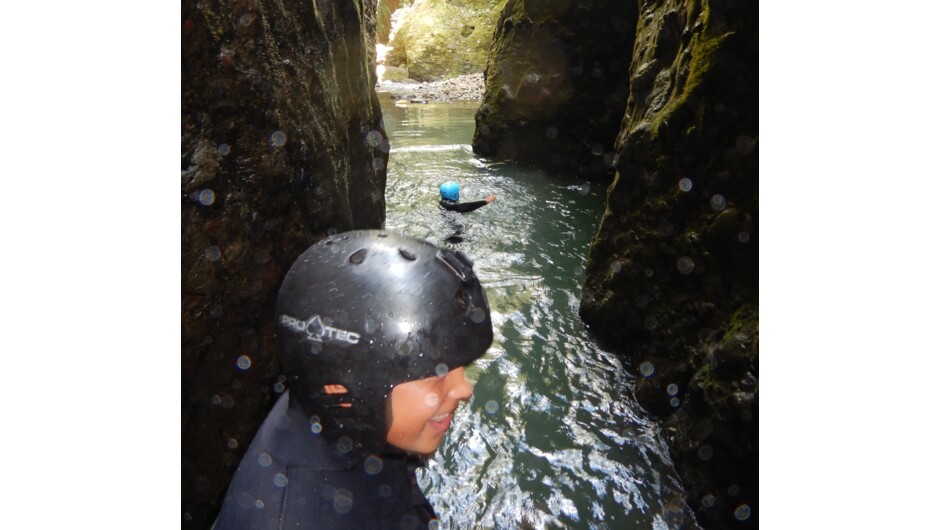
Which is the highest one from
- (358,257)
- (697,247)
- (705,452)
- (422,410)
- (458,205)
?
(358,257)

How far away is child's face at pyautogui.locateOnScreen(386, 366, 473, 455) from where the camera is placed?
63.8 inches

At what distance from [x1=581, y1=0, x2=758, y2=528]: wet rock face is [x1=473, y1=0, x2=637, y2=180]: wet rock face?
6750 mm

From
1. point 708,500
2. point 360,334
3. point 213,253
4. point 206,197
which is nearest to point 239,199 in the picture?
point 206,197

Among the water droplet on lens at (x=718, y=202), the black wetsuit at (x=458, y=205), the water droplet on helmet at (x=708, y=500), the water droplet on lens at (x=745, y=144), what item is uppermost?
the water droplet on lens at (x=745, y=144)

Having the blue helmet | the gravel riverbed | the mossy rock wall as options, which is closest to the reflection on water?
the blue helmet

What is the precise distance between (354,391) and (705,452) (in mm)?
2724

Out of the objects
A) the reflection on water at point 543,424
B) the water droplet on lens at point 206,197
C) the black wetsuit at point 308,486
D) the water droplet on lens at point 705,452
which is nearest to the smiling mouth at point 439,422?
the black wetsuit at point 308,486

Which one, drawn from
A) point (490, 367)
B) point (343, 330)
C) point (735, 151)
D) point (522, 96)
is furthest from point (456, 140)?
point (343, 330)

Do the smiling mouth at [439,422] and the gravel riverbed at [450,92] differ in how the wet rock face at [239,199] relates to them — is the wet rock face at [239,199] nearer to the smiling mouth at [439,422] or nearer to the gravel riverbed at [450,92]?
the smiling mouth at [439,422]

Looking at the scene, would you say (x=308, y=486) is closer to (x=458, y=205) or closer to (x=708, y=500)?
(x=708, y=500)

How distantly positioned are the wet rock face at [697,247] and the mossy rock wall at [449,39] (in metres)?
40.0

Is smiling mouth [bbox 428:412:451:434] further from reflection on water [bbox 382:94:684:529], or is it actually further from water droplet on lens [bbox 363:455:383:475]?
reflection on water [bbox 382:94:684:529]

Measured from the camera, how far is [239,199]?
2775 millimetres

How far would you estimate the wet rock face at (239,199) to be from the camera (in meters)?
2.46
